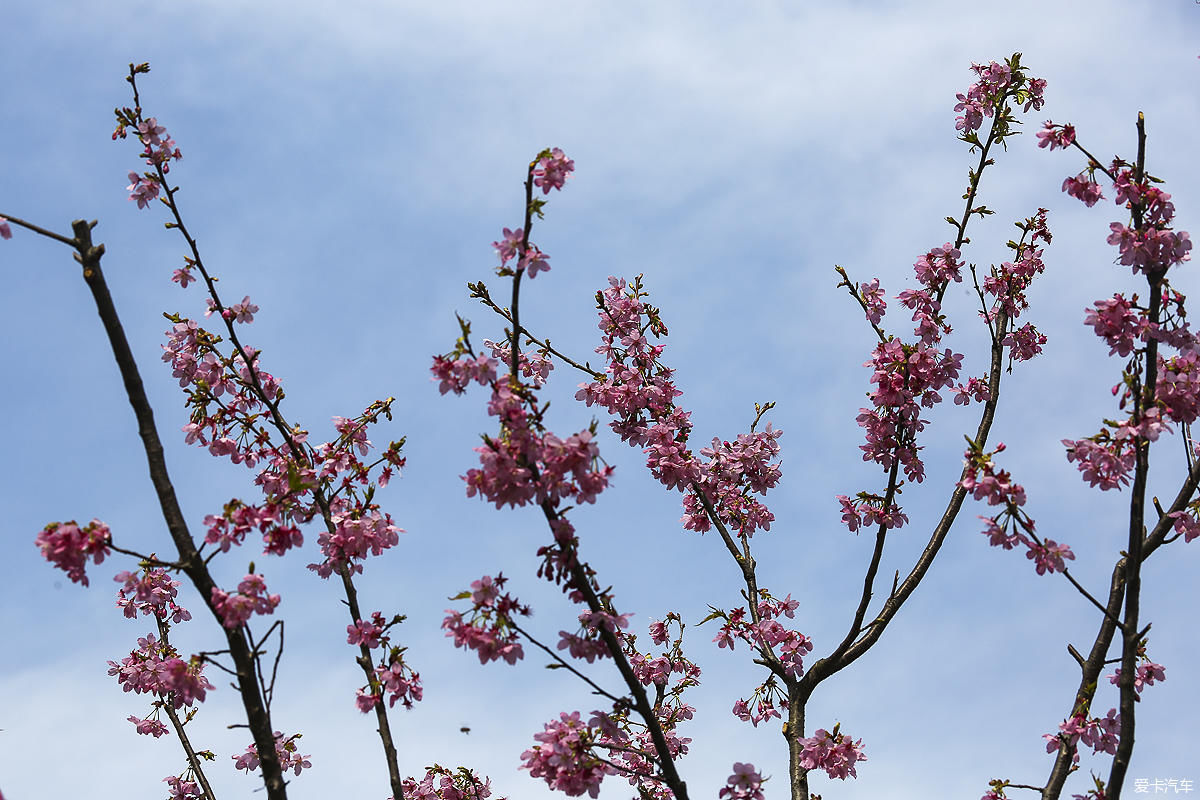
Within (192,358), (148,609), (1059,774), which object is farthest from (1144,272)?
(148,609)

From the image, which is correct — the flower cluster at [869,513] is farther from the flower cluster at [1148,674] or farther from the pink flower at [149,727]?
the pink flower at [149,727]

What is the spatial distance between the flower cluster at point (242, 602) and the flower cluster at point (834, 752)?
4.14 meters

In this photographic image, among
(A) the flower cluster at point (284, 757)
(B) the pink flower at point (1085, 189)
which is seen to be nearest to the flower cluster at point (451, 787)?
(A) the flower cluster at point (284, 757)

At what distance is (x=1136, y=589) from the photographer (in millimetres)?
5531

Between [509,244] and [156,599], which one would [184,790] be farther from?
[509,244]

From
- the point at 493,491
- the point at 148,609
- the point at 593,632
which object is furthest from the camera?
the point at 148,609

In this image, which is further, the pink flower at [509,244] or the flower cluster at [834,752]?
the flower cluster at [834,752]

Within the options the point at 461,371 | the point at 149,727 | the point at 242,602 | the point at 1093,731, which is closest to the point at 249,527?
the point at 242,602

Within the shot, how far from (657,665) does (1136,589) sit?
397 centimetres

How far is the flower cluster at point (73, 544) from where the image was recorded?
4543 millimetres

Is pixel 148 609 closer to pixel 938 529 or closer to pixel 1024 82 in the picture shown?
pixel 938 529

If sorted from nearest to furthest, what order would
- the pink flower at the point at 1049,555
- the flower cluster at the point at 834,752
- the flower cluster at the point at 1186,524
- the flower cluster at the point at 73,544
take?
1. the flower cluster at the point at 73,544
2. the pink flower at the point at 1049,555
3. the flower cluster at the point at 1186,524
4. the flower cluster at the point at 834,752

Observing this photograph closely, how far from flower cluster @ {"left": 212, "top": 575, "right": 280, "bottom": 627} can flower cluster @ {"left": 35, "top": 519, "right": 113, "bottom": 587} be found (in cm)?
58

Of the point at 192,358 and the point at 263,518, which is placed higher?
the point at 192,358
